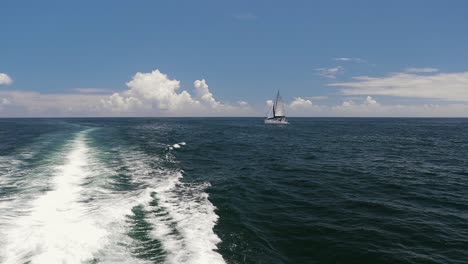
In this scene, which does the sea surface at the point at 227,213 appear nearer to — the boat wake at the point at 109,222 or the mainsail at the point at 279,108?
the boat wake at the point at 109,222

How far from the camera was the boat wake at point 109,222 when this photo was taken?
12.7m

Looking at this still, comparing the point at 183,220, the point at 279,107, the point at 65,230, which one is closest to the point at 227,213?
the point at 183,220

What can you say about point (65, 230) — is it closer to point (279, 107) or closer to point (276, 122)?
point (276, 122)

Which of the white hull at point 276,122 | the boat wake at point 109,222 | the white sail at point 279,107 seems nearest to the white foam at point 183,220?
the boat wake at point 109,222

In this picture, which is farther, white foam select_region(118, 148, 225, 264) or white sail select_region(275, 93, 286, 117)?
white sail select_region(275, 93, 286, 117)

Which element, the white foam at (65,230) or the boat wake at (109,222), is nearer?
the white foam at (65,230)

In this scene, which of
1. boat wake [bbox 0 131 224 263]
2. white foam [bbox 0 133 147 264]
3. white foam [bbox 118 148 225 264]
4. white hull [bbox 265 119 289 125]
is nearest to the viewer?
white foam [bbox 0 133 147 264]

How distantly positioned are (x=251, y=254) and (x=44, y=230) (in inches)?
436

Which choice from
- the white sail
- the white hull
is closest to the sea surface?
the white hull

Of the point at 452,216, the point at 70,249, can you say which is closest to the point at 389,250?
the point at 452,216

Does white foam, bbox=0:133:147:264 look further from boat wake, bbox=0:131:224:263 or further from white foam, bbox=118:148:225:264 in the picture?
white foam, bbox=118:148:225:264

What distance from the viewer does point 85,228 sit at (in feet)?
50.0

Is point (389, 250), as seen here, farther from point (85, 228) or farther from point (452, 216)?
point (85, 228)

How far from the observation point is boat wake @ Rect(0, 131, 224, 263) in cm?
1266
